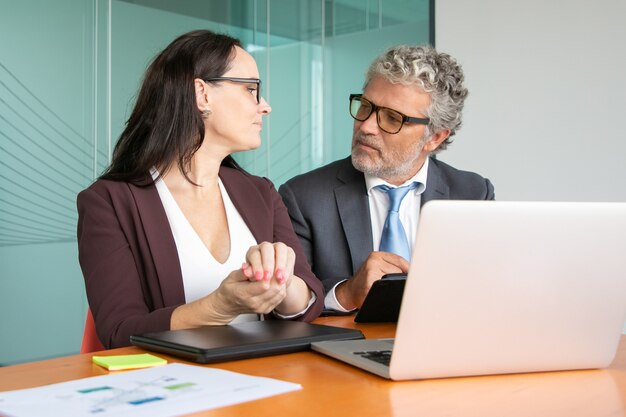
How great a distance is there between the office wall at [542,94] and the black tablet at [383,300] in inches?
125

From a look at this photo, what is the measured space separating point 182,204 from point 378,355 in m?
0.96

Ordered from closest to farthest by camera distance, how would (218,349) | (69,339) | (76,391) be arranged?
(76,391), (218,349), (69,339)

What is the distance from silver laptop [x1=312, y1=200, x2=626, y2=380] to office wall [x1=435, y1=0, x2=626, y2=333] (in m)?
3.62

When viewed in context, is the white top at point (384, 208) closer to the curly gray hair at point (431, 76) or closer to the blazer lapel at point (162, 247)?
the curly gray hair at point (431, 76)

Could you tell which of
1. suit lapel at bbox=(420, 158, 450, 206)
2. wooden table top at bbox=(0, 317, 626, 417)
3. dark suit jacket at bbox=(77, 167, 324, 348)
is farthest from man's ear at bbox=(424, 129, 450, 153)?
wooden table top at bbox=(0, 317, 626, 417)

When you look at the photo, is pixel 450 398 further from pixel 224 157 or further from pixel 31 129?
pixel 31 129

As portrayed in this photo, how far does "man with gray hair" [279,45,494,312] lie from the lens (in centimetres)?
267

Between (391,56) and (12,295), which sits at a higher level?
(391,56)

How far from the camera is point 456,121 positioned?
300 centimetres

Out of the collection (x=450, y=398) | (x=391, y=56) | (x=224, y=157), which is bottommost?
(x=450, y=398)

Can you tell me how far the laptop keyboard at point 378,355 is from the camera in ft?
4.35

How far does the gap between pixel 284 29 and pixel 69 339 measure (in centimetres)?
201

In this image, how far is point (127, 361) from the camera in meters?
1.36

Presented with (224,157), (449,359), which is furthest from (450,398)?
(224,157)
